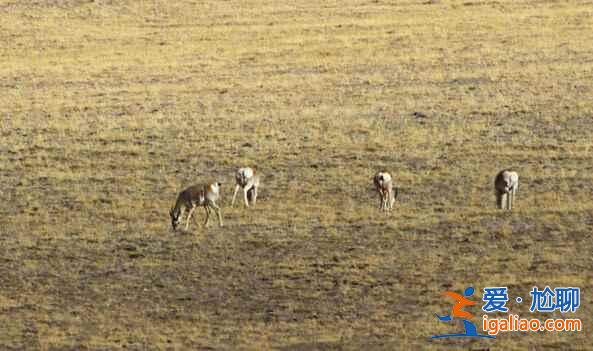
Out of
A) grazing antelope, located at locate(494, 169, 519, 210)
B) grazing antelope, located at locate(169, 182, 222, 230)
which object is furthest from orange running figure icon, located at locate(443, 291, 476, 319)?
grazing antelope, located at locate(169, 182, 222, 230)

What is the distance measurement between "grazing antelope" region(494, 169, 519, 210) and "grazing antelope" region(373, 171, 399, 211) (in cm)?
199

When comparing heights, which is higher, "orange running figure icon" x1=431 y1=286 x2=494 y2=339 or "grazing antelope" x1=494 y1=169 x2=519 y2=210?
"grazing antelope" x1=494 y1=169 x2=519 y2=210

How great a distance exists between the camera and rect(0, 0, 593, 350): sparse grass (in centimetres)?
2272

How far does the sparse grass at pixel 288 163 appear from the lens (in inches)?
894

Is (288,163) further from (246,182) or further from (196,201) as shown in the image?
(196,201)

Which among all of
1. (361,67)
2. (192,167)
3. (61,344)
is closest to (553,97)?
(361,67)

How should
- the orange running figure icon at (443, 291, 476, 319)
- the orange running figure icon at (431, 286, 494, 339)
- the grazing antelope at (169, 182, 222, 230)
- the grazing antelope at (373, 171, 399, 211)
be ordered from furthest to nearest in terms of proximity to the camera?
the grazing antelope at (373, 171, 399, 211)
the grazing antelope at (169, 182, 222, 230)
the orange running figure icon at (443, 291, 476, 319)
the orange running figure icon at (431, 286, 494, 339)

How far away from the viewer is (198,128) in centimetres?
3688

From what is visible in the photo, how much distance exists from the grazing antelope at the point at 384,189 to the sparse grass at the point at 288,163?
1.27 ft

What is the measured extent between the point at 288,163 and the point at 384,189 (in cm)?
508

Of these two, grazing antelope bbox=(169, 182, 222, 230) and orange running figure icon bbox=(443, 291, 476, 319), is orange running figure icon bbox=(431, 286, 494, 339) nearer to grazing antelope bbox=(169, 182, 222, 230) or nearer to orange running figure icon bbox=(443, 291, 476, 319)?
orange running figure icon bbox=(443, 291, 476, 319)

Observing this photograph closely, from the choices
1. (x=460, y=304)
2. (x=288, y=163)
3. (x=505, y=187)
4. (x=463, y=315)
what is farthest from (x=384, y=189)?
(x=463, y=315)

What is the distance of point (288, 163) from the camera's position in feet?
107

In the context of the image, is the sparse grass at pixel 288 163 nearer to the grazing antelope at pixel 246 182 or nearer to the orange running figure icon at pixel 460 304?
the orange running figure icon at pixel 460 304
